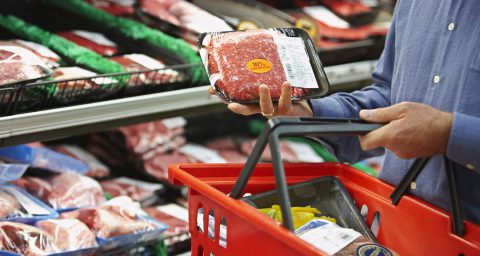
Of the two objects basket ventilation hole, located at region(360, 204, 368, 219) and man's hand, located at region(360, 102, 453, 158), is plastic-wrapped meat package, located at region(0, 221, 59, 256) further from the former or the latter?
man's hand, located at region(360, 102, 453, 158)

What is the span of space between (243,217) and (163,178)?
4.68 feet

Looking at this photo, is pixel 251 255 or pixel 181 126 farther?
pixel 181 126

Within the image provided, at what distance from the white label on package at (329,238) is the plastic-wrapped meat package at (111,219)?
0.83 meters

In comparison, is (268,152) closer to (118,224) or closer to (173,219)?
(173,219)

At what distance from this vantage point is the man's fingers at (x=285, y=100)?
162 centimetres

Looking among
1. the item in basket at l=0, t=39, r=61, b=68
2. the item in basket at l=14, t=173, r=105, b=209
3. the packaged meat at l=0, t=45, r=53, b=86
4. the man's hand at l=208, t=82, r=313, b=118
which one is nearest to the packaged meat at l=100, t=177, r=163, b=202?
the item in basket at l=14, t=173, r=105, b=209

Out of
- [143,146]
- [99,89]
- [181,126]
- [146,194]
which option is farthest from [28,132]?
[181,126]

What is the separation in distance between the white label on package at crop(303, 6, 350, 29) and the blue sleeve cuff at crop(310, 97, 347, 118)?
1.32 m

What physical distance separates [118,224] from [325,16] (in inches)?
61.6

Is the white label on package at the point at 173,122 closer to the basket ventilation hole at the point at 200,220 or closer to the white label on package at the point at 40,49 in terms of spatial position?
the white label on package at the point at 40,49

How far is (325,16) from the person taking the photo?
3.24 meters

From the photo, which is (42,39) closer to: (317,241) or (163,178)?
(163,178)

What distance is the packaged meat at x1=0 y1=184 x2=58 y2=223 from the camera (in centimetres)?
206

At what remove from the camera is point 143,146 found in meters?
2.89
